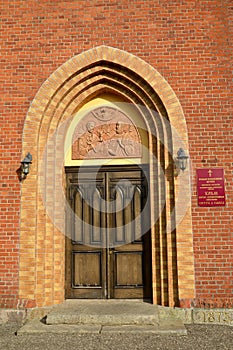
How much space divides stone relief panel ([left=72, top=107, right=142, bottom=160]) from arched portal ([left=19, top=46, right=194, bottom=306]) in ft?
0.88

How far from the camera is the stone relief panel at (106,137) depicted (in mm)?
5797

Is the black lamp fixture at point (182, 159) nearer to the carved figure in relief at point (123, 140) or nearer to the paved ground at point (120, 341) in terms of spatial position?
the carved figure in relief at point (123, 140)

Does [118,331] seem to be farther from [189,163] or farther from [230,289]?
[189,163]

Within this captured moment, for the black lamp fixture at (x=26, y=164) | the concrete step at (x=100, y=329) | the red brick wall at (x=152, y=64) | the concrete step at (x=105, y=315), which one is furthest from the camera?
the black lamp fixture at (x=26, y=164)

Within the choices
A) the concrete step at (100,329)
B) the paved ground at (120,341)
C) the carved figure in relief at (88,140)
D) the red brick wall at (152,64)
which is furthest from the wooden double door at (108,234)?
the paved ground at (120,341)

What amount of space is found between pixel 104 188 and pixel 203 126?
2.04m

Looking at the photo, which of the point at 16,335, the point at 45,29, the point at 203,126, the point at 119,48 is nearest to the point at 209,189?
the point at 203,126

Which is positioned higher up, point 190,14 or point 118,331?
point 190,14

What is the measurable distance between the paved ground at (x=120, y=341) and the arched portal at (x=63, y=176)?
81cm

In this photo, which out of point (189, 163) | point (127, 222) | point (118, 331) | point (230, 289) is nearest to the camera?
point (118, 331)

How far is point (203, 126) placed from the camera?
17.6 feet

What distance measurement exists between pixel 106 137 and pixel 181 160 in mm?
1485

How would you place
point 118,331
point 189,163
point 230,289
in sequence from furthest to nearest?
point 189,163 < point 230,289 < point 118,331

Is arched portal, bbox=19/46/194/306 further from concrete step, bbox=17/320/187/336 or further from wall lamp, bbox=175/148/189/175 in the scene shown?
concrete step, bbox=17/320/187/336
